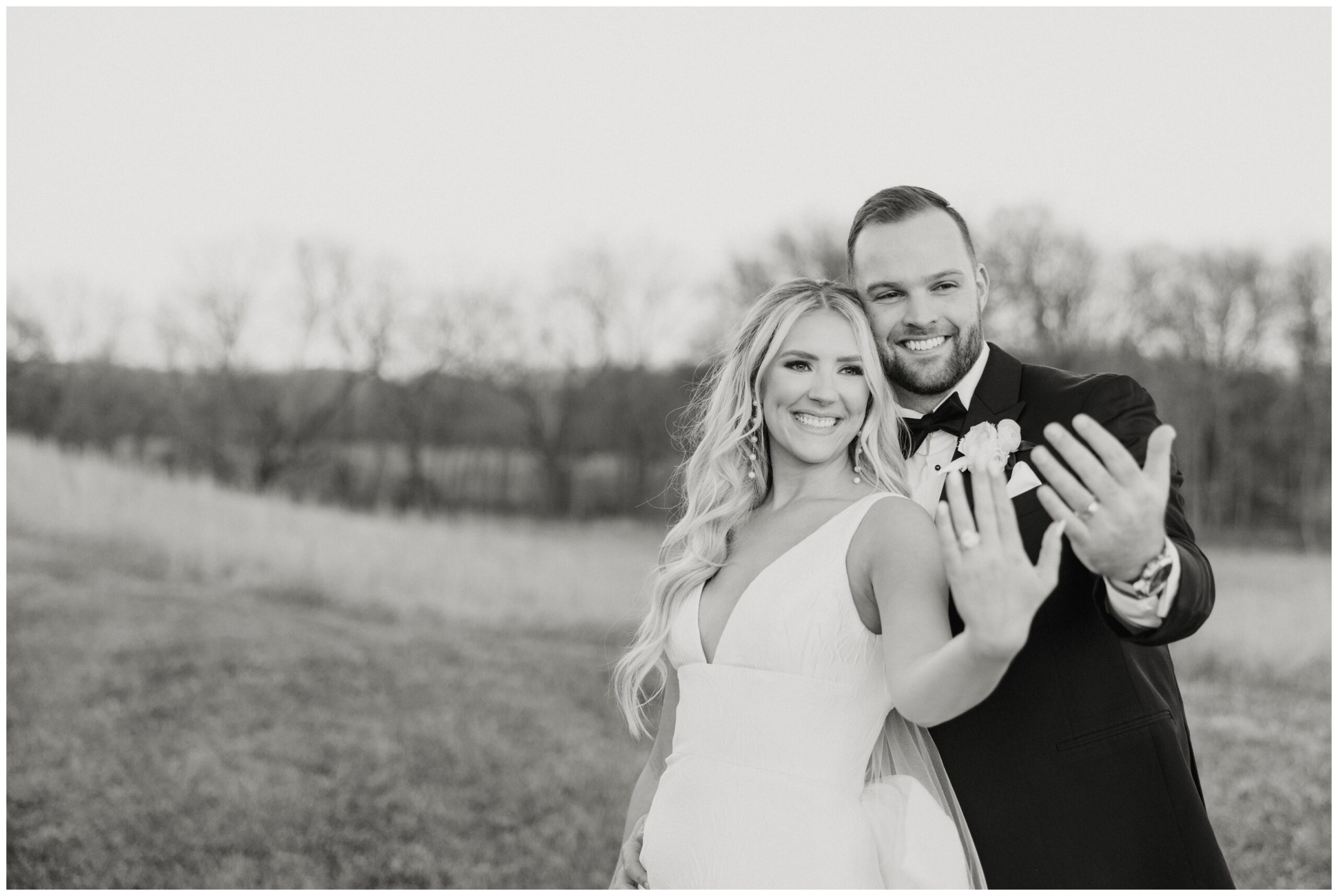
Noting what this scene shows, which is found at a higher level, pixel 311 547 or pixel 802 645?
pixel 802 645

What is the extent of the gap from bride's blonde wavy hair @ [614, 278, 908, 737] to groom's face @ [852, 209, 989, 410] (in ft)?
0.37

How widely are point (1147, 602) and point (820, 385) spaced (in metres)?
1.07

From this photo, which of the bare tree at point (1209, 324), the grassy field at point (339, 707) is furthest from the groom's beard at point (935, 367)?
the bare tree at point (1209, 324)

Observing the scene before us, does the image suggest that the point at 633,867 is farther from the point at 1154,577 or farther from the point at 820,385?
the point at 1154,577

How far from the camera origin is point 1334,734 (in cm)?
869

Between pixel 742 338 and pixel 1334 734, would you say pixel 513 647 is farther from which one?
pixel 742 338

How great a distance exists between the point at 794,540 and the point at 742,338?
65cm

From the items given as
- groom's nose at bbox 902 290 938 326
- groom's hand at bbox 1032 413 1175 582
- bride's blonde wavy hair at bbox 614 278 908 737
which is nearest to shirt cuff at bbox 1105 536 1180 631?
groom's hand at bbox 1032 413 1175 582

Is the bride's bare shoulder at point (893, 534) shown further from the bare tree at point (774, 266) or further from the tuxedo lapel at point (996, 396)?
the bare tree at point (774, 266)

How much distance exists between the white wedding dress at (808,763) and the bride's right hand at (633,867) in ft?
0.50

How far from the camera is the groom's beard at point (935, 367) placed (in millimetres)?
3078

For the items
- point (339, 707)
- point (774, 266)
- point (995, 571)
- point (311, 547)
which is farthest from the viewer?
point (774, 266)

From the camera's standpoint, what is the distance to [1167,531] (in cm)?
257

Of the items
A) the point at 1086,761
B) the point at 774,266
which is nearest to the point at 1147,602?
the point at 1086,761
